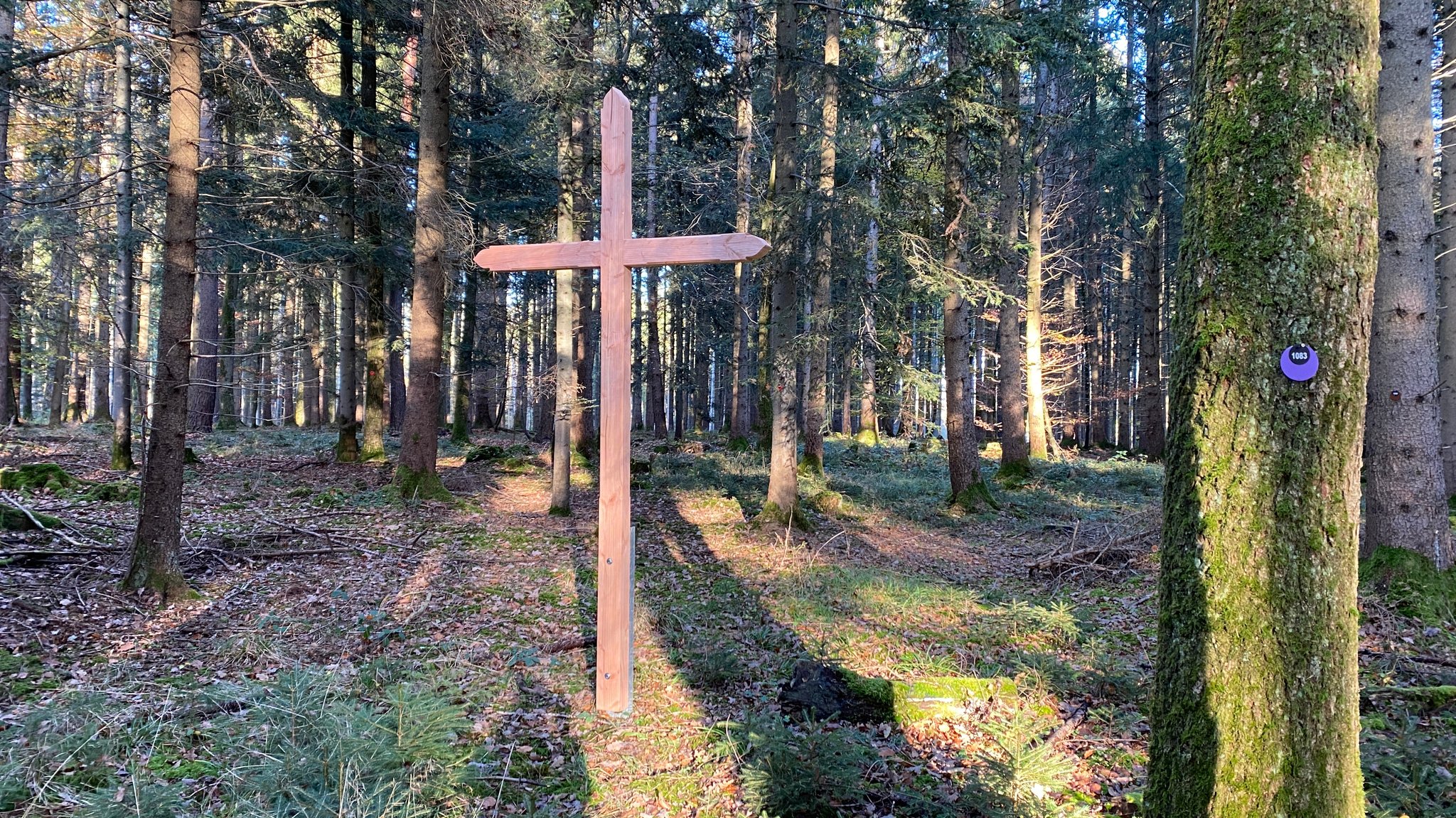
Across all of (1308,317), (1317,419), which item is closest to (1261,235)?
(1308,317)

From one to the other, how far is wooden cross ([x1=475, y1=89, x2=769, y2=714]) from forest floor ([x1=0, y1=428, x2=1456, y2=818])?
1.42 feet

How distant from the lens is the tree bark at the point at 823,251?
999cm

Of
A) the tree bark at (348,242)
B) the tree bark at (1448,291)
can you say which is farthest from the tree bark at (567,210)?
the tree bark at (1448,291)

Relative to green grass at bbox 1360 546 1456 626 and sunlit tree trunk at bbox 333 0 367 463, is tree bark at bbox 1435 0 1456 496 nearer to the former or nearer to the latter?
green grass at bbox 1360 546 1456 626

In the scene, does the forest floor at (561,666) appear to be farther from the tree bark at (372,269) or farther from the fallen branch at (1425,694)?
the tree bark at (372,269)

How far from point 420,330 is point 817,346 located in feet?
20.4

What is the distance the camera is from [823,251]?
10523 mm

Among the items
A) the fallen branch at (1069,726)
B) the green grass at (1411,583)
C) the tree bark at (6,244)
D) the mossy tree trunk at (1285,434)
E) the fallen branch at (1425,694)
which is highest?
the tree bark at (6,244)

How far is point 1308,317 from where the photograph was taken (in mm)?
2412

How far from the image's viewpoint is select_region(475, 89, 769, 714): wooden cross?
4.63m

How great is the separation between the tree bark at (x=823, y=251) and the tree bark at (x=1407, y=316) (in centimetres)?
574

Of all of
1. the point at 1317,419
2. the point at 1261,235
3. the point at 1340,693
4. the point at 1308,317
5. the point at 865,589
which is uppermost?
the point at 1261,235

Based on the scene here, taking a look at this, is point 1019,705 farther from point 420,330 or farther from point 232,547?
point 420,330

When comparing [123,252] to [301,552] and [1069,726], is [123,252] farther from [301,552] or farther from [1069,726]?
[1069,726]
